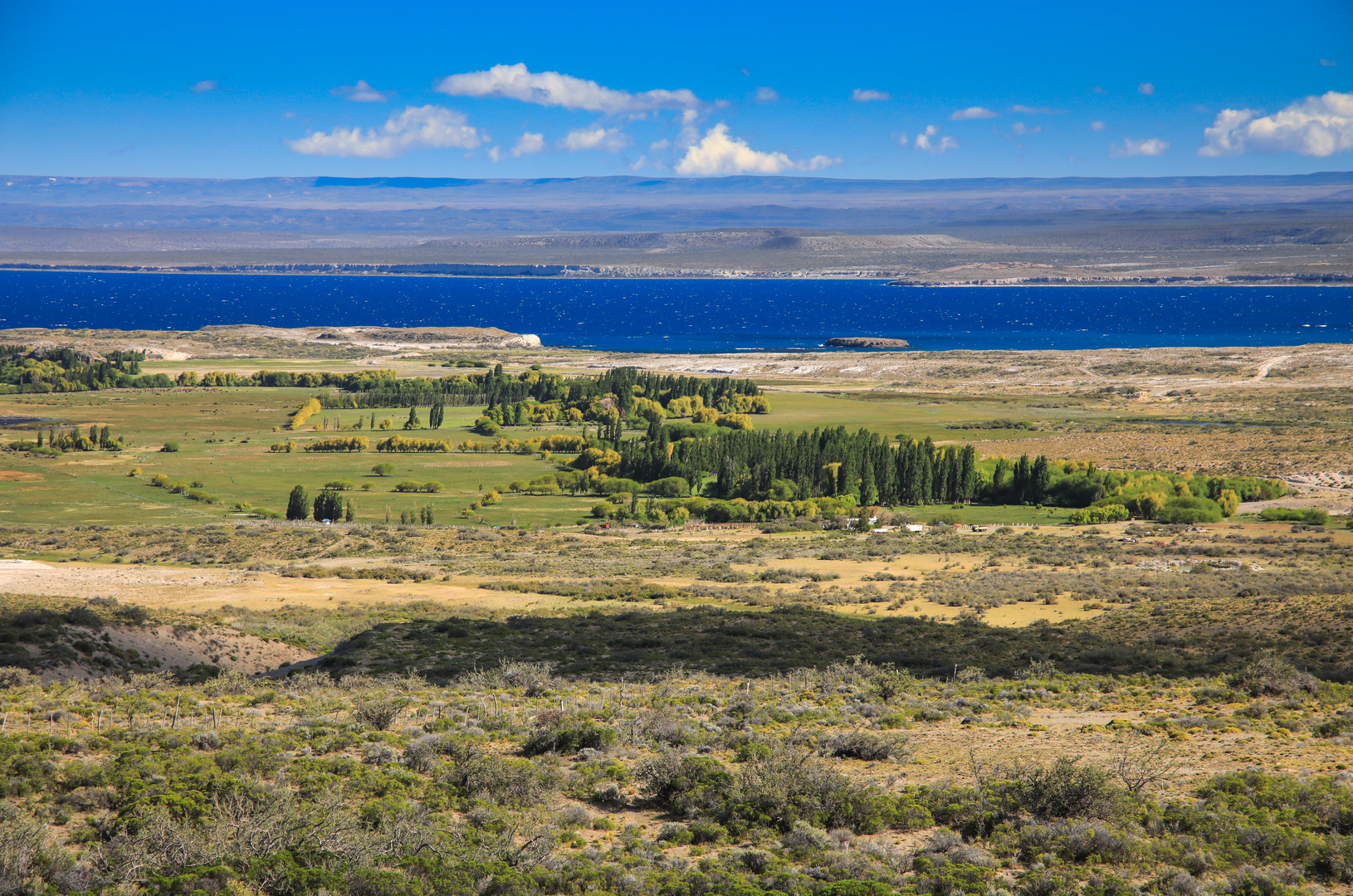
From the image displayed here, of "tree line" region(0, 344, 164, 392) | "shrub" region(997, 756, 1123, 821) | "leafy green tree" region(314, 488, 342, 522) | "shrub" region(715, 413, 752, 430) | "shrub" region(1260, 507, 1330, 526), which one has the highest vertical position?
"tree line" region(0, 344, 164, 392)

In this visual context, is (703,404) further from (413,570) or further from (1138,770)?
(1138,770)

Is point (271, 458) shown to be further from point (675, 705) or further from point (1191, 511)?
point (675, 705)

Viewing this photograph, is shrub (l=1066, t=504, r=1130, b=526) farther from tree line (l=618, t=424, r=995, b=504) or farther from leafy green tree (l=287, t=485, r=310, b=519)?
leafy green tree (l=287, t=485, r=310, b=519)

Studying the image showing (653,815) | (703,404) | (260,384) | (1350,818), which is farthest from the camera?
(260,384)

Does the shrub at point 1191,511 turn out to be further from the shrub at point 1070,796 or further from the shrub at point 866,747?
the shrub at point 1070,796

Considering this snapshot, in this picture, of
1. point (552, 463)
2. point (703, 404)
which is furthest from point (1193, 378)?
point (552, 463)

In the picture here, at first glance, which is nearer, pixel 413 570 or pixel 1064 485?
pixel 413 570

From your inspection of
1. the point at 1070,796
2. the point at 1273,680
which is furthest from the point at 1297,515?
the point at 1070,796

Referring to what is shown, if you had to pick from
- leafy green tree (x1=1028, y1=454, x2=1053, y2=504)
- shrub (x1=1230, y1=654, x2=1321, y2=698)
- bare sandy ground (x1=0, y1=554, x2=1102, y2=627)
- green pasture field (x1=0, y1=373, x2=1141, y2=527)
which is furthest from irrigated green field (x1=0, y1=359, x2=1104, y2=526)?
shrub (x1=1230, y1=654, x2=1321, y2=698)
